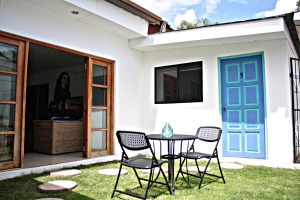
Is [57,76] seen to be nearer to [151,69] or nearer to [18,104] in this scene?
[151,69]

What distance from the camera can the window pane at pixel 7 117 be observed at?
3.77 meters

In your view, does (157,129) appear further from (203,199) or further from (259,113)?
(203,199)

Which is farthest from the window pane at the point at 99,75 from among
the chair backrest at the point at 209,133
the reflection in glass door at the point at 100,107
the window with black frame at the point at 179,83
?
the chair backrest at the point at 209,133

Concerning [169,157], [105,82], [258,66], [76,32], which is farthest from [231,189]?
[76,32]

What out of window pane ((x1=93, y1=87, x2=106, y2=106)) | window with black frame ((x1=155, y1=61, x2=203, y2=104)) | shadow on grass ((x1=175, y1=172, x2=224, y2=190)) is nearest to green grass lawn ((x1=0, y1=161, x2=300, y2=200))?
shadow on grass ((x1=175, y1=172, x2=224, y2=190))

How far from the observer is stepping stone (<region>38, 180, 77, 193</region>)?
3100mm

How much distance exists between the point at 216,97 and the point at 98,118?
276 cm

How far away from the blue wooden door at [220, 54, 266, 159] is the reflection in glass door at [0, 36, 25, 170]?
415cm

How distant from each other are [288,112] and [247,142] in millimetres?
1019

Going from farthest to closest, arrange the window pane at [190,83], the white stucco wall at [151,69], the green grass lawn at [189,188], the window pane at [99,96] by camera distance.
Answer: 1. the window pane at [190,83]
2. the window pane at [99,96]
3. the white stucco wall at [151,69]
4. the green grass lawn at [189,188]

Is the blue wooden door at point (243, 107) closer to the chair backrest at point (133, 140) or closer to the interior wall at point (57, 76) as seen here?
the chair backrest at point (133, 140)

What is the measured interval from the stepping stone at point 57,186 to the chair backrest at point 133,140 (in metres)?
1.05

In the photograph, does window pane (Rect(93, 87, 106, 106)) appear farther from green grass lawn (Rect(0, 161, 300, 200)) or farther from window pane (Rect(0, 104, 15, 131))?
window pane (Rect(0, 104, 15, 131))

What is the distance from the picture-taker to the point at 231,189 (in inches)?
129
